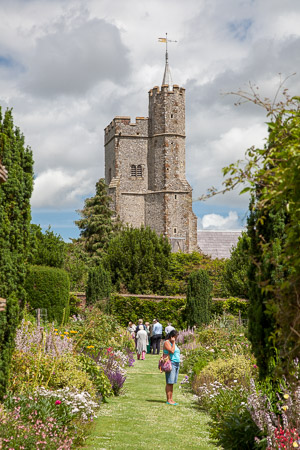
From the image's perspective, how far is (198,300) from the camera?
21328mm

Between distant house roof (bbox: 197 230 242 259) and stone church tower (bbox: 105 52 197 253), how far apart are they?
551 cm

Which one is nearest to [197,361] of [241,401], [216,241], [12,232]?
[241,401]

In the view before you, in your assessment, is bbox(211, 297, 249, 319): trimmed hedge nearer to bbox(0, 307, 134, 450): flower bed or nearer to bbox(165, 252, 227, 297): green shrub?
bbox(165, 252, 227, 297): green shrub

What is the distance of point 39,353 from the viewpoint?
8.35 m

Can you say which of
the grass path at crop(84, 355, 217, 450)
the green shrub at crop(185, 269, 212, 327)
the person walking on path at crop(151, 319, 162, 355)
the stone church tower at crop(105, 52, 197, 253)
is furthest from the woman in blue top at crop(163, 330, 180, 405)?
the stone church tower at crop(105, 52, 197, 253)

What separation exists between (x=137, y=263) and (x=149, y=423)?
21404 millimetres

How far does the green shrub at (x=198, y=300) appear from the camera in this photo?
2130 cm

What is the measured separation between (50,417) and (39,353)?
6.48ft

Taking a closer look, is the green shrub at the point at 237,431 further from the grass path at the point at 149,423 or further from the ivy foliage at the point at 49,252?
the ivy foliage at the point at 49,252

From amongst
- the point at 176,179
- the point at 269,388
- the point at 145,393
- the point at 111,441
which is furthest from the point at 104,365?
the point at 176,179

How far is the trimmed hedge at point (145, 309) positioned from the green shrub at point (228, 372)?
41.5 ft

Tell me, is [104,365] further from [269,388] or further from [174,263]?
[174,263]

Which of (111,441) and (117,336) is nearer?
(111,441)

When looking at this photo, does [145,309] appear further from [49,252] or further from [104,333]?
[104,333]
